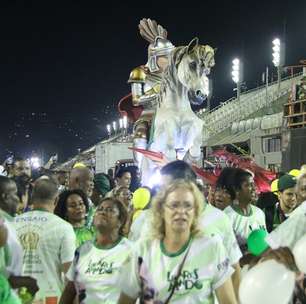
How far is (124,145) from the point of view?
89.1 ft

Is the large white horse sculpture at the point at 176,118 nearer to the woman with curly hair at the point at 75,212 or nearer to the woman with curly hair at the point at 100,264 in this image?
the woman with curly hair at the point at 75,212

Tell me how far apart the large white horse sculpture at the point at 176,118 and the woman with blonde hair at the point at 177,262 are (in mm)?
7197

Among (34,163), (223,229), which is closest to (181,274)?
(223,229)

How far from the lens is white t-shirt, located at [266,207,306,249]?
350 cm

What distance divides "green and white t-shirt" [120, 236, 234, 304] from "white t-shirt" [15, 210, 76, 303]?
54.2 inches

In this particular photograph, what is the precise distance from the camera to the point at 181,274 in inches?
127

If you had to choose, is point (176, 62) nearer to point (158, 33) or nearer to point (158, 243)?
point (158, 33)

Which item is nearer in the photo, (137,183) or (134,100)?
(137,183)

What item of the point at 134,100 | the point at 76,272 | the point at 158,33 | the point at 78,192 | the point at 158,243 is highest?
the point at 158,33

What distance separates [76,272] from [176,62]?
7112 millimetres

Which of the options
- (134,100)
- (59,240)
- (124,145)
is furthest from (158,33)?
(124,145)

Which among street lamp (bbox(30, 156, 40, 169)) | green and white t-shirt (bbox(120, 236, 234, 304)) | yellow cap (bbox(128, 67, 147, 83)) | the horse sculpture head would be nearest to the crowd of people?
green and white t-shirt (bbox(120, 236, 234, 304))

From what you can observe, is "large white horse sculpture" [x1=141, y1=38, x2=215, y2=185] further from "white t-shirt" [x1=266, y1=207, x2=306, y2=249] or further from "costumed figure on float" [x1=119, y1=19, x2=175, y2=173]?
A: "white t-shirt" [x1=266, y1=207, x2=306, y2=249]

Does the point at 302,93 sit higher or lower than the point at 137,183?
higher
